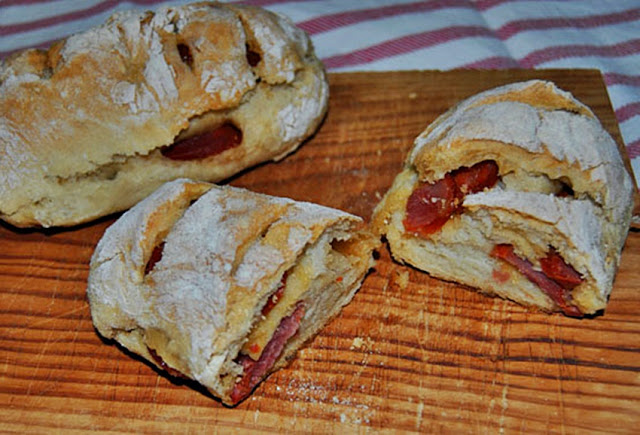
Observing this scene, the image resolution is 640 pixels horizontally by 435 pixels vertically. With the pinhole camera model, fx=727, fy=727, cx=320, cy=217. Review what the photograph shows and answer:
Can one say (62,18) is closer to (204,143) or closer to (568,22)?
(204,143)

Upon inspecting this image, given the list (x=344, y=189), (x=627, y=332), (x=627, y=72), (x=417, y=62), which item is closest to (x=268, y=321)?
(x=344, y=189)

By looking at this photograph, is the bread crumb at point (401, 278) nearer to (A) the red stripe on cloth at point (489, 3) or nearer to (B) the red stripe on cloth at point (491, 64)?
(B) the red stripe on cloth at point (491, 64)

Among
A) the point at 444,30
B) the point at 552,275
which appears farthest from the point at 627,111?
the point at 552,275

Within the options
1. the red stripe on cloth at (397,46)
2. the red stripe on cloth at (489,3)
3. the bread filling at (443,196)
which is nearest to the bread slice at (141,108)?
the bread filling at (443,196)

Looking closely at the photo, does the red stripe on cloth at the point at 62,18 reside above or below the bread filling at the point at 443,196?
above

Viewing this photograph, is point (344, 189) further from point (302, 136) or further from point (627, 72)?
point (627, 72)
